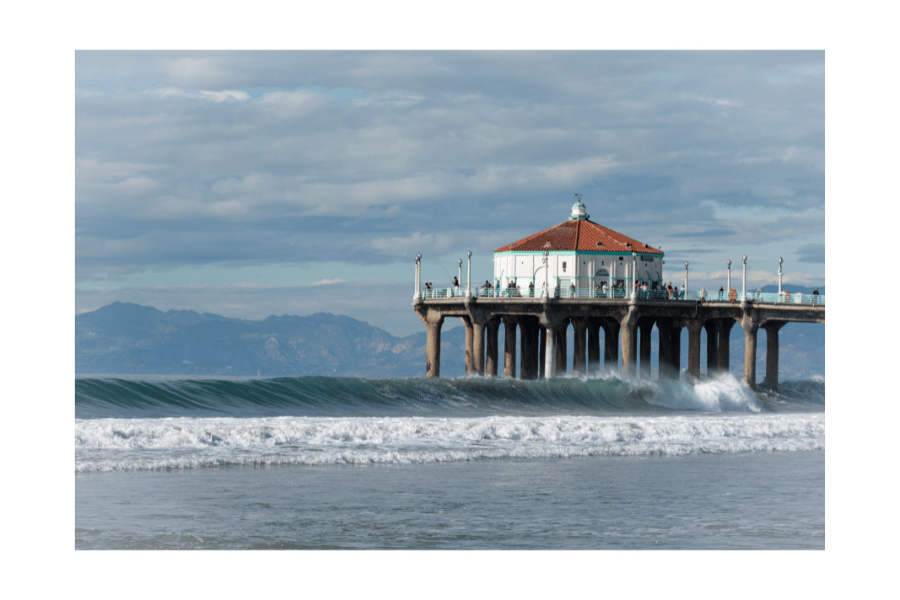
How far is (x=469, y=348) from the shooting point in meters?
49.3

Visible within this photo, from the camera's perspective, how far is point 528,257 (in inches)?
2024

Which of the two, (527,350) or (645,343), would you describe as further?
(527,350)

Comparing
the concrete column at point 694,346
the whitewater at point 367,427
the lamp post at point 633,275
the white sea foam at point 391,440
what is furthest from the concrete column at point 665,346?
the white sea foam at point 391,440

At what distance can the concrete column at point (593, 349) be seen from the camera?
2047 inches

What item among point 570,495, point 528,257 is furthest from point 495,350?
point 570,495

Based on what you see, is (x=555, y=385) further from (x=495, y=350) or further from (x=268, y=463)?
(x=268, y=463)

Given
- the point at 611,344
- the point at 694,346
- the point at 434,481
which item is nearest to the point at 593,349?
the point at 611,344

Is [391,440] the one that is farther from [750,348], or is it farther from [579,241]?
[579,241]

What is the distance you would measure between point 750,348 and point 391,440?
2875 cm

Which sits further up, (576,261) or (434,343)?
(576,261)

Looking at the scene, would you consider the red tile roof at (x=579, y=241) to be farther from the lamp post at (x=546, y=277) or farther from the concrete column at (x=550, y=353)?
the concrete column at (x=550, y=353)

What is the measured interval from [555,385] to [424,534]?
99.8ft

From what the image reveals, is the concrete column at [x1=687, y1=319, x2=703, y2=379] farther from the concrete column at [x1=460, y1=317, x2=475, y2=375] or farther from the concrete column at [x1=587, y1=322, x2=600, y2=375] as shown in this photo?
the concrete column at [x1=460, y1=317, x2=475, y2=375]

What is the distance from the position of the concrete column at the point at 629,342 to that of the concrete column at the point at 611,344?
4658 mm
